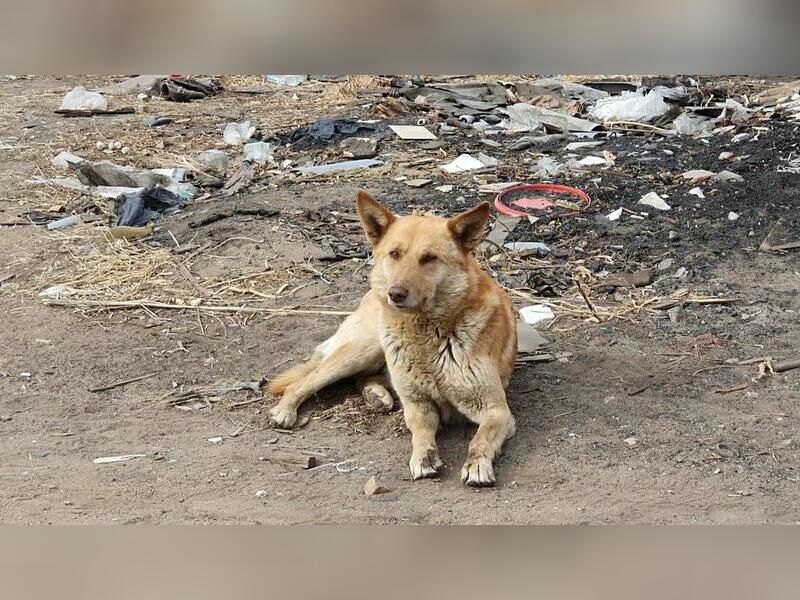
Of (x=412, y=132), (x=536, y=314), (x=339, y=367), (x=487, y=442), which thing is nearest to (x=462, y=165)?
(x=412, y=132)

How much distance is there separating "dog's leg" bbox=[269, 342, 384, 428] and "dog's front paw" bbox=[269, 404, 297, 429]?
0.10 m

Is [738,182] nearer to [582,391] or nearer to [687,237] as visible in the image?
[687,237]

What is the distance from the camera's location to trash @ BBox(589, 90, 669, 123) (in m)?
13.7

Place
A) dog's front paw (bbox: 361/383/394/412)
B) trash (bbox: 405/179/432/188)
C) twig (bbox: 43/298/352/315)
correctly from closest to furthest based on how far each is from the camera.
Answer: dog's front paw (bbox: 361/383/394/412)
twig (bbox: 43/298/352/315)
trash (bbox: 405/179/432/188)

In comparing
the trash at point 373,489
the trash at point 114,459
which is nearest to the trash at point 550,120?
the trash at point 373,489

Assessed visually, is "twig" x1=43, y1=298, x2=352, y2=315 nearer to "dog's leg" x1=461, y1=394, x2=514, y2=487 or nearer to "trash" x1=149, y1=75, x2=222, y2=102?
"dog's leg" x1=461, y1=394, x2=514, y2=487

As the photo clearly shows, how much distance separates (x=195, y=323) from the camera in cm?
769

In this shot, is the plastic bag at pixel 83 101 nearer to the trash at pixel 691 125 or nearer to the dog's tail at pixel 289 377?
the trash at pixel 691 125

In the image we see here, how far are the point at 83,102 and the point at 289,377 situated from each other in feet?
36.0

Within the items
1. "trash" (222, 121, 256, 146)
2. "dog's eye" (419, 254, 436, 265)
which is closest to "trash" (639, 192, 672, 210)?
"dog's eye" (419, 254, 436, 265)

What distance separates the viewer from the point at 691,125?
516 inches

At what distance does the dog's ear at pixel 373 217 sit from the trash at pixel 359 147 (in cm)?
695

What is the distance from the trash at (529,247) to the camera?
910 cm

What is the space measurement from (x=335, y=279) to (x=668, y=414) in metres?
3.69
